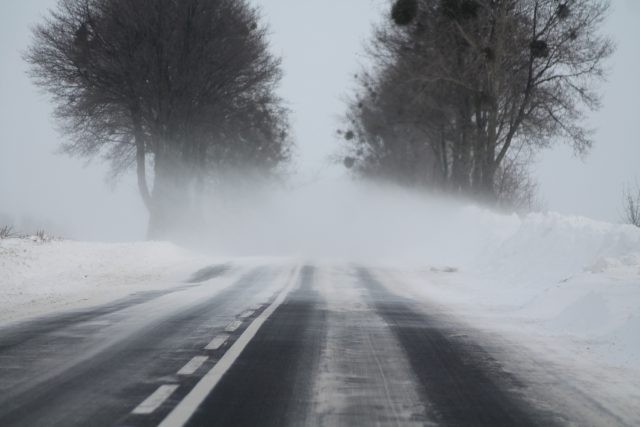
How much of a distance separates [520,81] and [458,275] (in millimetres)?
12633

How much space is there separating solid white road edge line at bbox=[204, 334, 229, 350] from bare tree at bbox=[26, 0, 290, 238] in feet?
67.0

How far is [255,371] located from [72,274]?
33.9 ft

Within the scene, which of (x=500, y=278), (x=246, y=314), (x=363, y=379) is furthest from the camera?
(x=500, y=278)

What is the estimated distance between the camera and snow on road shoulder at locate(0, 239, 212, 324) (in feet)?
35.3

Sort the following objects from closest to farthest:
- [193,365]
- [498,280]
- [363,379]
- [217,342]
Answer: [363,379]
[193,365]
[217,342]
[498,280]

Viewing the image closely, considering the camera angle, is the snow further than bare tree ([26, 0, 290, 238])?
No

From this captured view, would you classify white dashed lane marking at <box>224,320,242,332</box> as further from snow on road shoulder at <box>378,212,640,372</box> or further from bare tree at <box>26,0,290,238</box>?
bare tree at <box>26,0,290,238</box>

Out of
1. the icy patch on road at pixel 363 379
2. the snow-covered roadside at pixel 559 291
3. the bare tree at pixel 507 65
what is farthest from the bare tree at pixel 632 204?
the icy patch on road at pixel 363 379

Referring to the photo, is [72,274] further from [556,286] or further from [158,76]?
[158,76]

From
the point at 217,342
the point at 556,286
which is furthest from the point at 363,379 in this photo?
the point at 556,286

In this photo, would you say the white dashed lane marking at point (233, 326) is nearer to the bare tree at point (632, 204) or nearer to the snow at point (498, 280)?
the snow at point (498, 280)

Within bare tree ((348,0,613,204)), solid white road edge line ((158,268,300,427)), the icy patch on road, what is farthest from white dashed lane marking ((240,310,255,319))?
bare tree ((348,0,613,204))

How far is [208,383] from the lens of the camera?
4992 mm

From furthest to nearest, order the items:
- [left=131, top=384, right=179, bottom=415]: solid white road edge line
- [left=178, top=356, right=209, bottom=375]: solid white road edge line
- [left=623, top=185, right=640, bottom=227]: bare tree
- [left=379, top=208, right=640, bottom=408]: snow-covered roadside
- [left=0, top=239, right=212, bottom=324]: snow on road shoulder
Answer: [left=623, top=185, right=640, bottom=227]: bare tree
[left=0, top=239, right=212, bottom=324]: snow on road shoulder
[left=379, top=208, right=640, bottom=408]: snow-covered roadside
[left=178, top=356, right=209, bottom=375]: solid white road edge line
[left=131, top=384, right=179, bottom=415]: solid white road edge line
